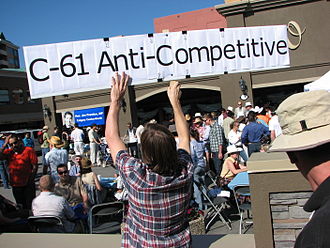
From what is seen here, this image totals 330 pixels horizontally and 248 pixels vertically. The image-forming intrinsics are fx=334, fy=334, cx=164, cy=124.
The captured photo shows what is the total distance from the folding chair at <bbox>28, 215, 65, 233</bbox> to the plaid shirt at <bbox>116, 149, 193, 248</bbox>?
8.44 ft

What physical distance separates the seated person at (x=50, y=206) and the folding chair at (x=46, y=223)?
14cm

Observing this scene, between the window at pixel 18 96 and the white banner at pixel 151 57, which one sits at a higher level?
the window at pixel 18 96

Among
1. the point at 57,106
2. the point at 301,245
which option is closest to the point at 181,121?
the point at 301,245

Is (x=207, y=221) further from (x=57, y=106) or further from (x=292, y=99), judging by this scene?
(x=57, y=106)

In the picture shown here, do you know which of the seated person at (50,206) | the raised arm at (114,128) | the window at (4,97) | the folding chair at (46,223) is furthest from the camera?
the window at (4,97)

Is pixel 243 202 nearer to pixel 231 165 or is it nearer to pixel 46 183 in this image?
pixel 231 165

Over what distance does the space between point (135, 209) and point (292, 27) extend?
55.4 ft

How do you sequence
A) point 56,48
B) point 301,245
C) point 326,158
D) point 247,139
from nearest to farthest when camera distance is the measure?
point 301,245 < point 326,158 < point 56,48 < point 247,139

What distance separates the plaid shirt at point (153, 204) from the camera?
208 cm

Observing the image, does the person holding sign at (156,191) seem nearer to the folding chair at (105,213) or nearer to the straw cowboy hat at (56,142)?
the folding chair at (105,213)

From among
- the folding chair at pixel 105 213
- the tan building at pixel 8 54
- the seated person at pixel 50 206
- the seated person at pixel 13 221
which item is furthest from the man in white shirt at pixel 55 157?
the tan building at pixel 8 54

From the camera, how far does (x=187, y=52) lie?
3.59 m

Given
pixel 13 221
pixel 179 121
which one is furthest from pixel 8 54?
pixel 179 121

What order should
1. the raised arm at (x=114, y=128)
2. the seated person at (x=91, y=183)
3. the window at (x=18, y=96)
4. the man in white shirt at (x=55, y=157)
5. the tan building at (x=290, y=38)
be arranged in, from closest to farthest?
the raised arm at (x=114, y=128)
the seated person at (x=91, y=183)
the man in white shirt at (x=55, y=157)
the tan building at (x=290, y=38)
the window at (x=18, y=96)
